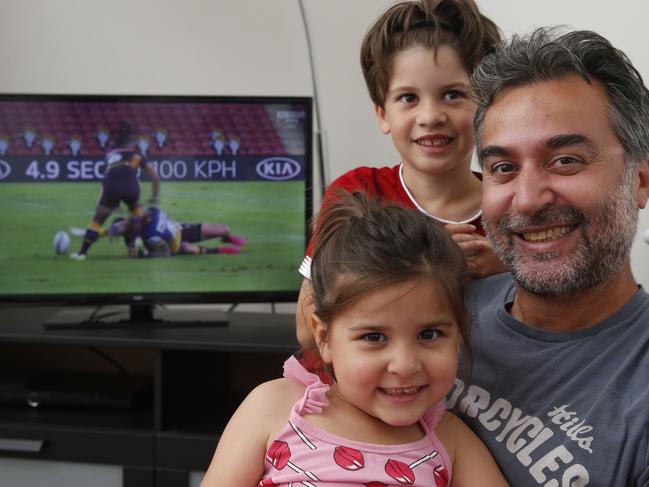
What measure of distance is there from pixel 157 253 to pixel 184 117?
0.41 metres

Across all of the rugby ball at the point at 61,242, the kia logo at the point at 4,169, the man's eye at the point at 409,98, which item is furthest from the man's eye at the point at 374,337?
the kia logo at the point at 4,169

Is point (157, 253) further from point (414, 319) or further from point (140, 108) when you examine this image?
point (414, 319)

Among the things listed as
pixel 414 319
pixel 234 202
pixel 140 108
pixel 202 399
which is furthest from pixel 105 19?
pixel 414 319

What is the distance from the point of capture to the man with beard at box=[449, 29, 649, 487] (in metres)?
1.34

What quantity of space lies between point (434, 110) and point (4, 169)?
1431 mm

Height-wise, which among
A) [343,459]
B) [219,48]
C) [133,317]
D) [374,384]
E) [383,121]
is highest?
[219,48]

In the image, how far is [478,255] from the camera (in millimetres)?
1683

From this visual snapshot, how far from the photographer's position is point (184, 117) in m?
2.74

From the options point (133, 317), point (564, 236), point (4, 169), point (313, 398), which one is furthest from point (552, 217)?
point (4, 169)

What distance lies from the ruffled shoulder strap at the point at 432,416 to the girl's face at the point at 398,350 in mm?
55

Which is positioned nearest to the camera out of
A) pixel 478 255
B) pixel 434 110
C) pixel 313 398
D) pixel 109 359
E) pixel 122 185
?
pixel 313 398

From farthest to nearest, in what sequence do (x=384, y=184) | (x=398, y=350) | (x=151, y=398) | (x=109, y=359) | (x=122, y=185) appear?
(x=109, y=359) → (x=151, y=398) → (x=122, y=185) → (x=384, y=184) → (x=398, y=350)

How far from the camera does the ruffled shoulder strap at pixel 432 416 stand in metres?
1.41

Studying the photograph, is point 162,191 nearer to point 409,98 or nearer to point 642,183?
point 409,98
